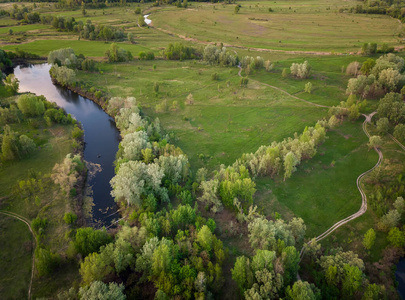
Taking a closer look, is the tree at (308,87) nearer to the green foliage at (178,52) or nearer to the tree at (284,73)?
the tree at (284,73)

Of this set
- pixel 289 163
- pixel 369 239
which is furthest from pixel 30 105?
pixel 369 239

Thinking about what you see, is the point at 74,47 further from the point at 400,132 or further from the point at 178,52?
the point at 400,132

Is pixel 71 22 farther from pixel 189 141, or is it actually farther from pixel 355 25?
pixel 355 25

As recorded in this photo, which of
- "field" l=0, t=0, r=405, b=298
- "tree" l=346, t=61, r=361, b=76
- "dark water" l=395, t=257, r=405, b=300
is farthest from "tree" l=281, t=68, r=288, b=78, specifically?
"dark water" l=395, t=257, r=405, b=300

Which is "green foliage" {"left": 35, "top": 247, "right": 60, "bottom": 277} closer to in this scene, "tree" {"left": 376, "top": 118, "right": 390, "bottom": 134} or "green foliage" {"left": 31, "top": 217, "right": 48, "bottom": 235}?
"green foliage" {"left": 31, "top": 217, "right": 48, "bottom": 235}

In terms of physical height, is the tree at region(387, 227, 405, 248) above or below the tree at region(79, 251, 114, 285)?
below

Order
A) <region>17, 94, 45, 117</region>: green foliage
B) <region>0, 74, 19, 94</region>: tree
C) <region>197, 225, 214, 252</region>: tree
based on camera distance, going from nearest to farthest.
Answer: <region>197, 225, 214, 252</region>: tree
<region>17, 94, 45, 117</region>: green foliage
<region>0, 74, 19, 94</region>: tree
